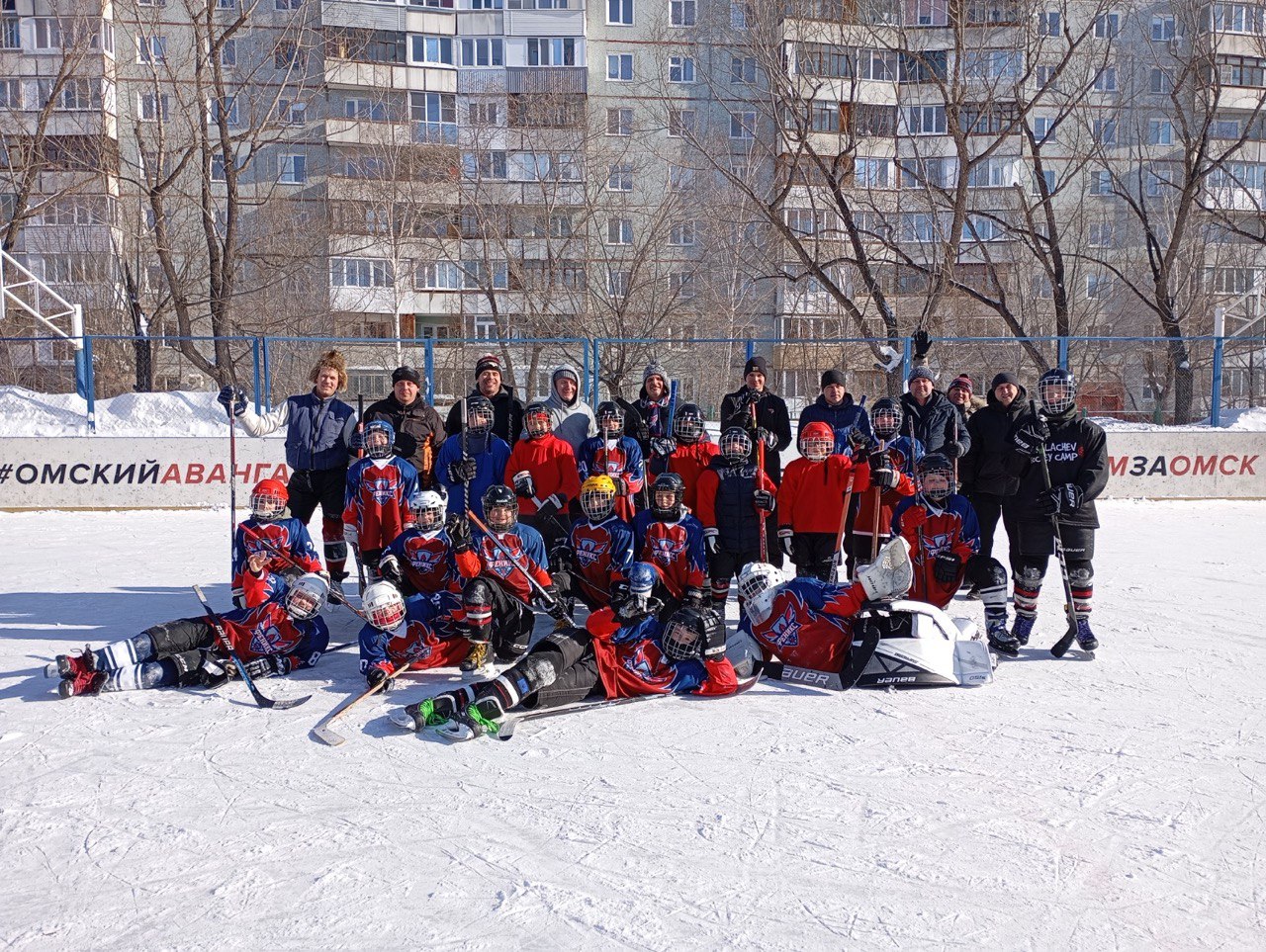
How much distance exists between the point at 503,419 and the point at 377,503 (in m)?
1.27

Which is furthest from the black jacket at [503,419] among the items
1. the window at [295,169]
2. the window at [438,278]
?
the window at [295,169]

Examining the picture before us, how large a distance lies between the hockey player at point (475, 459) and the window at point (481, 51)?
71.9ft

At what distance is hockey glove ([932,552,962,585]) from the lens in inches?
188

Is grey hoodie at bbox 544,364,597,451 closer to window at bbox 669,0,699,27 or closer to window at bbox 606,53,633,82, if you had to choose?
window at bbox 669,0,699,27

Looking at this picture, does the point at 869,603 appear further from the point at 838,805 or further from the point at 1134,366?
the point at 1134,366

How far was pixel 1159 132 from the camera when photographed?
25812 millimetres

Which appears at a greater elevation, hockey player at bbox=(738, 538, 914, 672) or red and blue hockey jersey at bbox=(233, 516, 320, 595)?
red and blue hockey jersey at bbox=(233, 516, 320, 595)

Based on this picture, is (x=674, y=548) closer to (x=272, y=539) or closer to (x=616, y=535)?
(x=616, y=535)

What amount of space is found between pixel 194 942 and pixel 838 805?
1.90m

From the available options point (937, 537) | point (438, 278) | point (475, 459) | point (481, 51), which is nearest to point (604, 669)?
point (937, 537)

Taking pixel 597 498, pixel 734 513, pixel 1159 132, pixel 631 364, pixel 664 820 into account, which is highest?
pixel 1159 132

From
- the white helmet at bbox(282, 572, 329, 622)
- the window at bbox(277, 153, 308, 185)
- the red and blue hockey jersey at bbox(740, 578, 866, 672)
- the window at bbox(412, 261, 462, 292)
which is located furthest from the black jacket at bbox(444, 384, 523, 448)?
the window at bbox(277, 153, 308, 185)

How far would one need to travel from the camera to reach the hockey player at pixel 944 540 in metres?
5.04

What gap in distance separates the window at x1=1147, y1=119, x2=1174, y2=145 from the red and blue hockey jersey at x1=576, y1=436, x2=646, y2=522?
940 inches
